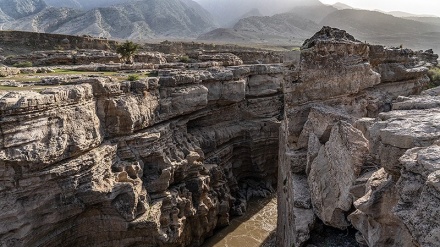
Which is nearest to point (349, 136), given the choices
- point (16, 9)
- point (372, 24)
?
point (372, 24)

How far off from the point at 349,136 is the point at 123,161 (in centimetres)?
953

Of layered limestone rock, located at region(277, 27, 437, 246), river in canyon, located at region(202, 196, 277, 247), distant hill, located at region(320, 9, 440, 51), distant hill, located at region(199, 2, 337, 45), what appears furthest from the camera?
distant hill, located at region(199, 2, 337, 45)

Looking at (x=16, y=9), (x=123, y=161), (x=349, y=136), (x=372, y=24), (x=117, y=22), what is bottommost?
(x=123, y=161)

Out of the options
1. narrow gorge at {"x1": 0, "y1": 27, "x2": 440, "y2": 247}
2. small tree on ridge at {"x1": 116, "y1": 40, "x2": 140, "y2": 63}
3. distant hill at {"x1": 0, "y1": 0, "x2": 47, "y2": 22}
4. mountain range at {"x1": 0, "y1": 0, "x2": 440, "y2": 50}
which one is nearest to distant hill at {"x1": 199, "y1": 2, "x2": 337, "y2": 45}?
mountain range at {"x1": 0, "y1": 0, "x2": 440, "y2": 50}

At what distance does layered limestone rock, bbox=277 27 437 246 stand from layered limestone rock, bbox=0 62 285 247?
18.3 feet

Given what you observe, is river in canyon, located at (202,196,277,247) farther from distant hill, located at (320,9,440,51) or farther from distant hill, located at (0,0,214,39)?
distant hill, located at (0,0,214,39)

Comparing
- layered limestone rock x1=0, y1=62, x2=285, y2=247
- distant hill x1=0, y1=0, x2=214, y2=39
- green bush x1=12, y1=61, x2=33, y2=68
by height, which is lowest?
layered limestone rock x1=0, y1=62, x2=285, y2=247

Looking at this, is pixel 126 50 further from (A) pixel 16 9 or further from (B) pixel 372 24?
(A) pixel 16 9

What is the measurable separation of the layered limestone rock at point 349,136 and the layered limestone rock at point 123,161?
18.3ft

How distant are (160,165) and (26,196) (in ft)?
20.0

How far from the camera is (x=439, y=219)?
5191 millimetres

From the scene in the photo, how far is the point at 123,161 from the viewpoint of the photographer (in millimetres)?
15008

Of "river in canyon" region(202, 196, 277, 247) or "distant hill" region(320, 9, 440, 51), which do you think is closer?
"river in canyon" region(202, 196, 277, 247)

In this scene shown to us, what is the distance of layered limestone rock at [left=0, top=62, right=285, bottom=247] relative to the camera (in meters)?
11.2
